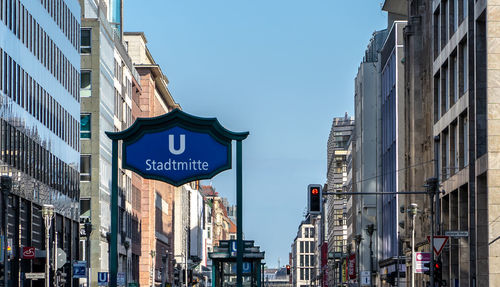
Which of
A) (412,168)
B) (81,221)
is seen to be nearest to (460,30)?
(412,168)

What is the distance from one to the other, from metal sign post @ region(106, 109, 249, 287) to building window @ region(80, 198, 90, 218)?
76665mm

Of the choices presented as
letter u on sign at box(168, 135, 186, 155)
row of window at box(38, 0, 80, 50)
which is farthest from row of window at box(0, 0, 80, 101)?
letter u on sign at box(168, 135, 186, 155)

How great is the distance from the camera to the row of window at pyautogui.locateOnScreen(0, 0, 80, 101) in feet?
221

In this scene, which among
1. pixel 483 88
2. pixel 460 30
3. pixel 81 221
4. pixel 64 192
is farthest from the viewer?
pixel 81 221

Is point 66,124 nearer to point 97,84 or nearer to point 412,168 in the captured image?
point 97,84

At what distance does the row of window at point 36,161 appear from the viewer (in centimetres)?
6606

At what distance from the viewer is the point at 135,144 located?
25.0 meters

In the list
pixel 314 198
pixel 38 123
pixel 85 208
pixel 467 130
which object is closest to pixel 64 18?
pixel 38 123

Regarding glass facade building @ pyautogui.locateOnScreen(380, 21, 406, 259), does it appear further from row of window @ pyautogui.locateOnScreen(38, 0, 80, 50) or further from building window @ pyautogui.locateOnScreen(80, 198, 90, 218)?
row of window @ pyautogui.locateOnScreen(38, 0, 80, 50)

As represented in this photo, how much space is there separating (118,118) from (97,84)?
1526 centimetres

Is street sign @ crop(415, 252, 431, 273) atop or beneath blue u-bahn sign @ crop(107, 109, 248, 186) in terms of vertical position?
beneath

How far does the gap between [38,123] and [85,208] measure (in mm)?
26602

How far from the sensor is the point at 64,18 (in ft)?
284

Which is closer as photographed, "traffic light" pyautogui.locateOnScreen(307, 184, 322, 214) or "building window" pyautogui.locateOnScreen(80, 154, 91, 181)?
"traffic light" pyautogui.locateOnScreen(307, 184, 322, 214)
